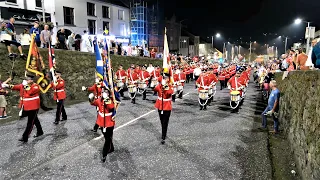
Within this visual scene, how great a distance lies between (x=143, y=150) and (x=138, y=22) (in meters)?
40.4

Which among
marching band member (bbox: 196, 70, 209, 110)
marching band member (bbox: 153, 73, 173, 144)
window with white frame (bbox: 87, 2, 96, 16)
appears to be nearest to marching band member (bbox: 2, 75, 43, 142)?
marching band member (bbox: 153, 73, 173, 144)

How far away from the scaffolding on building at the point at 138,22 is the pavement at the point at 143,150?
1390 inches

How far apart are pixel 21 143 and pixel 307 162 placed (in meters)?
7.87

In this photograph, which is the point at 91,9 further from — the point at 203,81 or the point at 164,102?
the point at 164,102

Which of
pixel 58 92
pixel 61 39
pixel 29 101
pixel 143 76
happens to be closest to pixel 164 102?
pixel 29 101

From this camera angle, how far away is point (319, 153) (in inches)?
173

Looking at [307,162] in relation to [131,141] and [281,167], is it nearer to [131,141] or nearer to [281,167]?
[281,167]

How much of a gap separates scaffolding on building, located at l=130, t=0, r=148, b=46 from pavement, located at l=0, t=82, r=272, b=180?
3532cm

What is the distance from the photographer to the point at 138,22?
148 feet

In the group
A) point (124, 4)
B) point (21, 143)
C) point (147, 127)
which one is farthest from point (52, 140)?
point (124, 4)

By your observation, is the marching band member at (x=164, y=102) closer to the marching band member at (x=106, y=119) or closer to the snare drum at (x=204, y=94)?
the marching band member at (x=106, y=119)

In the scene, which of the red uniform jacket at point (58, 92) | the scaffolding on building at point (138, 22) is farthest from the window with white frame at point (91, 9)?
the red uniform jacket at point (58, 92)

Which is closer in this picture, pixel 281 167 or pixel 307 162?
pixel 307 162

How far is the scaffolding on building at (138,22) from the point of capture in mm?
44938
